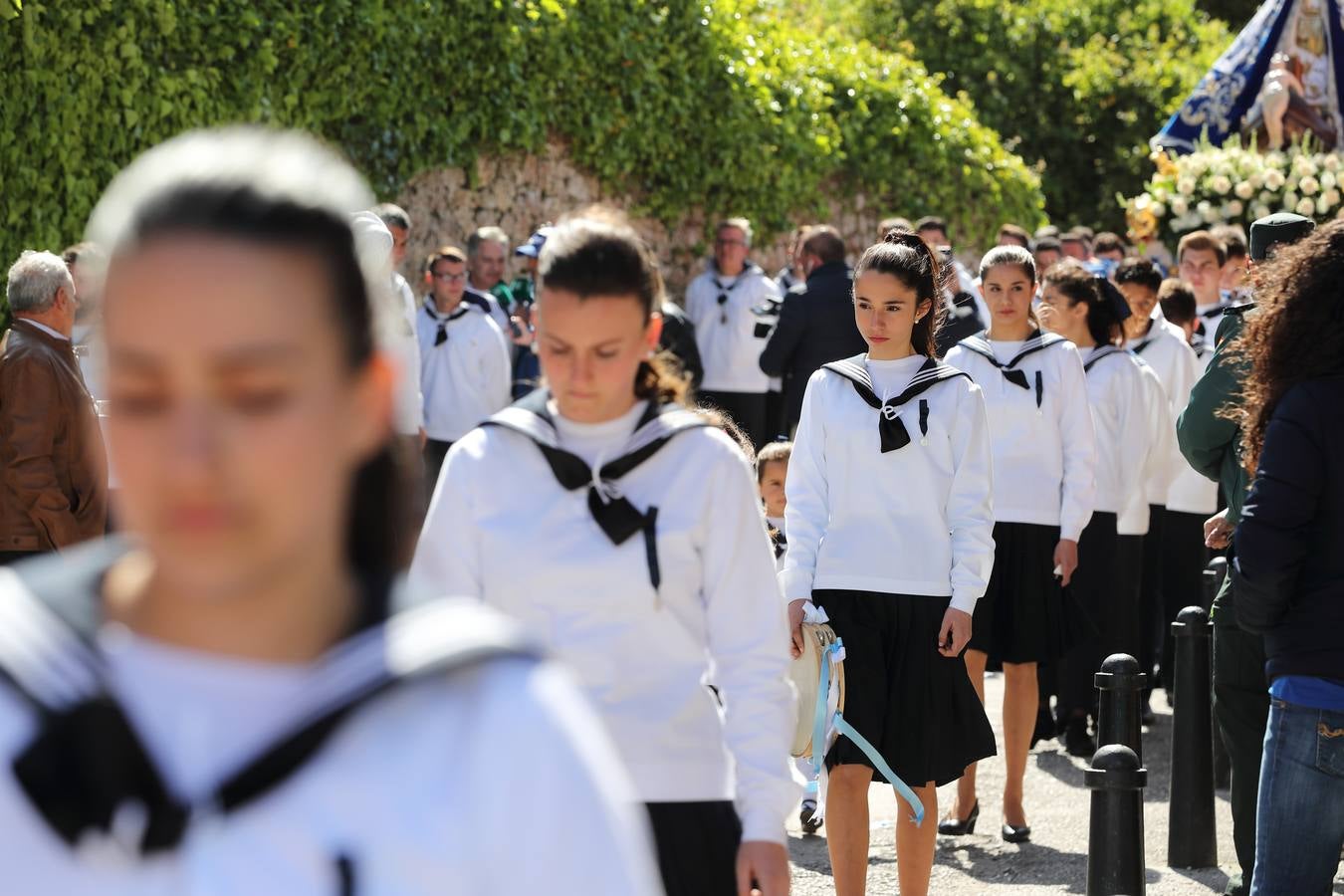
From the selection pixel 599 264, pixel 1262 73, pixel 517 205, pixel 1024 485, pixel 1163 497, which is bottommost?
pixel 1163 497

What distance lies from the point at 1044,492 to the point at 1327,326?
339 cm

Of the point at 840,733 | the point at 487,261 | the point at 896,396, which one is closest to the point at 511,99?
the point at 487,261

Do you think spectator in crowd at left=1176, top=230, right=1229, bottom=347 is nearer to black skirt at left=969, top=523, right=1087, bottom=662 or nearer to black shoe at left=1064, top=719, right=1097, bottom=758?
black shoe at left=1064, top=719, right=1097, bottom=758

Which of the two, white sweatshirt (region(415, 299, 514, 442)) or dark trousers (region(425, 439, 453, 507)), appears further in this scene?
dark trousers (region(425, 439, 453, 507))

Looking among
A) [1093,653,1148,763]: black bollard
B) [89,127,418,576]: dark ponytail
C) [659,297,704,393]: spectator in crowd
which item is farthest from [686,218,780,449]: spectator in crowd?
[89,127,418,576]: dark ponytail

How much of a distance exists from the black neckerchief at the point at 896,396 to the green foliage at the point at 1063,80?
23.7 m

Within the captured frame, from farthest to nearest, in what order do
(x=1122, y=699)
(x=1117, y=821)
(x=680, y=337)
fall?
(x=680, y=337), (x=1122, y=699), (x=1117, y=821)

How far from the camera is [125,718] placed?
1.48 metres

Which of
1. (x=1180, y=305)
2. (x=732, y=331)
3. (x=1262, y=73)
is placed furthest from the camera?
(x=1262, y=73)

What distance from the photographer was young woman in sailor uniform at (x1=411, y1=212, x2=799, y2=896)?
11.1 feet

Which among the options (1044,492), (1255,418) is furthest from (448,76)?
(1255,418)

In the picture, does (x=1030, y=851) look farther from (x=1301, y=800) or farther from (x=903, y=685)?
(x=1301, y=800)

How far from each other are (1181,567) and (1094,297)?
84.5 inches

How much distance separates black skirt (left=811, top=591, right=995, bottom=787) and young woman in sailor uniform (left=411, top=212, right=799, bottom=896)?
7.88 ft
